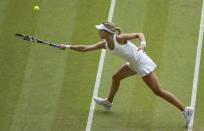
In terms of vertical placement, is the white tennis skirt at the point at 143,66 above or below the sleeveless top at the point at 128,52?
below

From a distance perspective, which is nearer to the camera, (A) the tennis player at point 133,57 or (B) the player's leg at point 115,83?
(A) the tennis player at point 133,57

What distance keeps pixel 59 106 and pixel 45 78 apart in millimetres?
909

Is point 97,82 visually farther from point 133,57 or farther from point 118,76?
point 133,57

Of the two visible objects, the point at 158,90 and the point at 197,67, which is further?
the point at 197,67

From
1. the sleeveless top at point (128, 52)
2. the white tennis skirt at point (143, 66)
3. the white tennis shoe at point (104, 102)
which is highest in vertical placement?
the sleeveless top at point (128, 52)

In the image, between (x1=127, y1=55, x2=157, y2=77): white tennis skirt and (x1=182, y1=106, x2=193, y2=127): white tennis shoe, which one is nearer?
(x1=127, y1=55, x2=157, y2=77): white tennis skirt

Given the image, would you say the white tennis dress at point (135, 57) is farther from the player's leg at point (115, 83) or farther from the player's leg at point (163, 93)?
the player's leg at point (115, 83)

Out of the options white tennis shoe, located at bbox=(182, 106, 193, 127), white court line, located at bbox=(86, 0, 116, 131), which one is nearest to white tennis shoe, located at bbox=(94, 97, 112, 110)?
white court line, located at bbox=(86, 0, 116, 131)

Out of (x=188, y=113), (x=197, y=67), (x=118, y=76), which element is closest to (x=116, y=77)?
(x=118, y=76)

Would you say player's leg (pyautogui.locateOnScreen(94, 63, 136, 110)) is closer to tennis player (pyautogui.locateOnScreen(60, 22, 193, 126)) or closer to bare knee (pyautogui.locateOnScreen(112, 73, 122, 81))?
bare knee (pyautogui.locateOnScreen(112, 73, 122, 81))

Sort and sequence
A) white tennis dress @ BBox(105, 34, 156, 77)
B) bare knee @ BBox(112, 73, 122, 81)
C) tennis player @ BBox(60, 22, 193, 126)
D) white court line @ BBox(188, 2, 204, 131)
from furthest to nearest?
white court line @ BBox(188, 2, 204, 131), bare knee @ BBox(112, 73, 122, 81), white tennis dress @ BBox(105, 34, 156, 77), tennis player @ BBox(60, 22, 193, 126)

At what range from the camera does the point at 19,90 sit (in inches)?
489

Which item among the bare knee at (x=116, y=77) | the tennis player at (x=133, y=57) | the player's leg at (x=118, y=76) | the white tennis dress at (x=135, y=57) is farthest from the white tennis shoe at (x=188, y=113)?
the bare knee at (x=116, y=77)

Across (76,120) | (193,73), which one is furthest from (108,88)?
(193,73)
